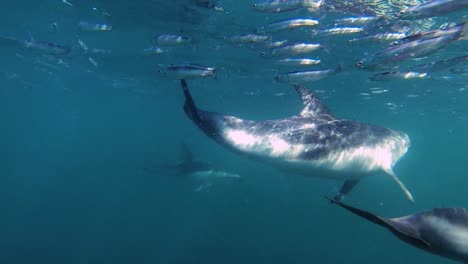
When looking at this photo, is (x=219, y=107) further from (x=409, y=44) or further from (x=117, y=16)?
(x=409, y=44)

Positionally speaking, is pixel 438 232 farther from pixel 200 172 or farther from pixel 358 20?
pixel 200 172

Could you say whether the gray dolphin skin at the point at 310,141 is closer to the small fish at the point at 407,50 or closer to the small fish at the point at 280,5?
the small fish at the point at 407,50

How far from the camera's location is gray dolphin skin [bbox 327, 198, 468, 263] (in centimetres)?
289

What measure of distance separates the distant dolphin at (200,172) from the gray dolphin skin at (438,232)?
18555mm

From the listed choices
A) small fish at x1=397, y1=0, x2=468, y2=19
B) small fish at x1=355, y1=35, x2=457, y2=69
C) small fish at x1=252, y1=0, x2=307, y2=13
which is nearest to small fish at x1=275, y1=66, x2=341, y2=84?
small fish at x1=355, y1=35, x2=457, y2=69

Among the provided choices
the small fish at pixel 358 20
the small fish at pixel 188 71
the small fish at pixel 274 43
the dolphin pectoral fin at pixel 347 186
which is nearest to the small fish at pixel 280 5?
the small fish at pixel 188 71

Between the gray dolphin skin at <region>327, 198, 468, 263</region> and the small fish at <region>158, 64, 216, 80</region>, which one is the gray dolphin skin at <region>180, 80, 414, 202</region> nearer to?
the small fish at <region>158, 64, 216, 80</region>

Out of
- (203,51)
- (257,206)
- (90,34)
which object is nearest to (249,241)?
(257,206)

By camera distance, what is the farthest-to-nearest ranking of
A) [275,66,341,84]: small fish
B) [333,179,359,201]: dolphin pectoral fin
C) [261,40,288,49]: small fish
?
[261,40,288,49]: small fish, [275,66,341,84]: small fish, [333,179,359,201]: dolphin pectoral fin

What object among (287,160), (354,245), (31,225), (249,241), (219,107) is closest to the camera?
(287,160)

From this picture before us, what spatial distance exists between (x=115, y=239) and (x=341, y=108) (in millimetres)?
25459

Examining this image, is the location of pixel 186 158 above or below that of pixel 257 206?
above

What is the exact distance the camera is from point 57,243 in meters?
26.7

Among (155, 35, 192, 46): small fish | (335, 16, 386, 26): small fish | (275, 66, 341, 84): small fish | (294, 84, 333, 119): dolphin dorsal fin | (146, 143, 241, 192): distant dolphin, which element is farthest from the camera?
(146, 143, 241, 192): distant dolphin
